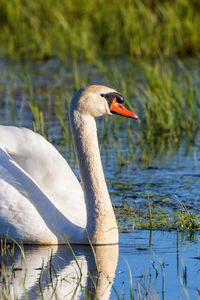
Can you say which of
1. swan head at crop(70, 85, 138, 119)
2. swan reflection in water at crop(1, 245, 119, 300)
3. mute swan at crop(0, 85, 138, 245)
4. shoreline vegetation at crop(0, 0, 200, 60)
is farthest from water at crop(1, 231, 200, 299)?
shoreline vegetation at crop(0, 0, 200, 60)

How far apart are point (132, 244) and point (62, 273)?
0.91 m

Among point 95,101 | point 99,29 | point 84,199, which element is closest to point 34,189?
point 84,199

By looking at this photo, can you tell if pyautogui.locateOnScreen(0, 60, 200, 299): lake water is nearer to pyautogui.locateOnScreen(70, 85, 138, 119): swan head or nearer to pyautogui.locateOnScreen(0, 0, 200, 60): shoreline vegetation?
pyautogui.locateOnScreen(70, 85, 138, 119): swan head

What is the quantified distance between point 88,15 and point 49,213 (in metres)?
12.1

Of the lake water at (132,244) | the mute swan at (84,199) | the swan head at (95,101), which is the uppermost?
the swan head at (95,101)

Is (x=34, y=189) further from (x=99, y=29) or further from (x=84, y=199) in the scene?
(x=99, y=29)

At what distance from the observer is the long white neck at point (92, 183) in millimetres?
6000

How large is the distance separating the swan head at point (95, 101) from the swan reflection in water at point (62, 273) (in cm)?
106

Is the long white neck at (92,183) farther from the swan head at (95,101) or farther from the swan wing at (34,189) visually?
the swan wing at (34,189)

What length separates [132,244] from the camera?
606 centimetres

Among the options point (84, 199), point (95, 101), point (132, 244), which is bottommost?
point (132, 244)

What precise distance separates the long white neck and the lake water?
13cm

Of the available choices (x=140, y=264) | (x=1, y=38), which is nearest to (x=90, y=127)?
(x=140, y=264)

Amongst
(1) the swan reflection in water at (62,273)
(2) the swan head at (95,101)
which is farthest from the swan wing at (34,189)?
(2) the swan head at (95,101)
